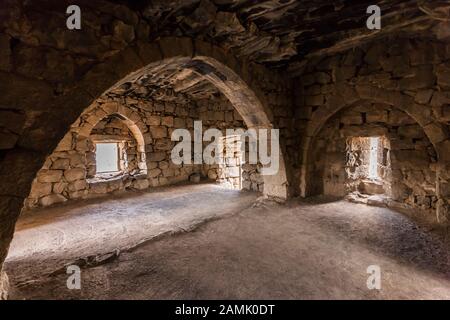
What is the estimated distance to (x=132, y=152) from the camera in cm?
605

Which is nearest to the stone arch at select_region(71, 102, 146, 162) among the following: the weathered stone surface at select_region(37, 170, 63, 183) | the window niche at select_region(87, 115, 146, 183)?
the window niche at select_region(87, 115, 146, 183)

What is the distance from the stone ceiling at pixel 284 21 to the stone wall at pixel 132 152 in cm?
281

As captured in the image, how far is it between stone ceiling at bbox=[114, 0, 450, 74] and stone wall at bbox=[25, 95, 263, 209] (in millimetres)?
2814

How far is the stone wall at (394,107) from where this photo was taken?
9.62 feet

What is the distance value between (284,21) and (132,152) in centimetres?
490

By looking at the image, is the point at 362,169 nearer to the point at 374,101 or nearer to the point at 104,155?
the point at 374,101

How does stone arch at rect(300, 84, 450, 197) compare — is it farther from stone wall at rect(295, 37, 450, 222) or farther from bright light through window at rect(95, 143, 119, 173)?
bright light through window at rect(95, 143, 119, 173)

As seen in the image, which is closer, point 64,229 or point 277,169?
point 64,229

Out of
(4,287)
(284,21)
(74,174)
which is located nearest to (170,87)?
(74,174)

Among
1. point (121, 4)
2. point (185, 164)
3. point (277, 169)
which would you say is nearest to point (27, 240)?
point (121, 4)
